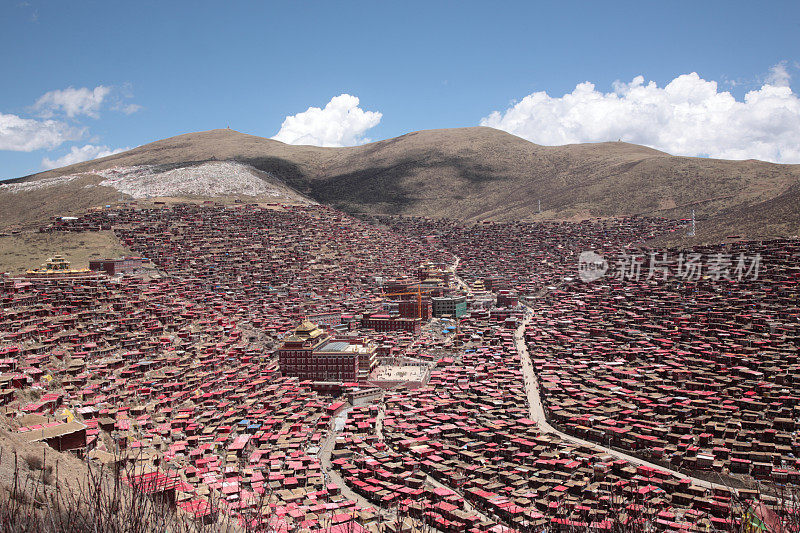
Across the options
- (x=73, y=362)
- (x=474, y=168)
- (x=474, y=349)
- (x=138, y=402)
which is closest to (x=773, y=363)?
(x=474, y=349)

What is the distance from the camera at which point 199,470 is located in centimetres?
2527

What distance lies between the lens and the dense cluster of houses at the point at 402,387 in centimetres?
2342

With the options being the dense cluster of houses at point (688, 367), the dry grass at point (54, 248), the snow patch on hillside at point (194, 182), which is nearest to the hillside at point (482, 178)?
the snow patch on hillside at point (194, 182)

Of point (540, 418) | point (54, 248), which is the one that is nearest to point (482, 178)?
point (54, 248)

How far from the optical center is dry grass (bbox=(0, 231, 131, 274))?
60.8 m

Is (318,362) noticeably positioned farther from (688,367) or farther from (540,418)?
(688,367)

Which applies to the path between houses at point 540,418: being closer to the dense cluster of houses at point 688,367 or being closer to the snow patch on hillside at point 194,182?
the dense cluster of houses at point 688,367

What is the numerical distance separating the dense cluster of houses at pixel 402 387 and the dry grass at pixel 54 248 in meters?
2.90

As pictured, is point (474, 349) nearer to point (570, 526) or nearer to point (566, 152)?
point (570, 526)

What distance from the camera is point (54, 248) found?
65.8 m

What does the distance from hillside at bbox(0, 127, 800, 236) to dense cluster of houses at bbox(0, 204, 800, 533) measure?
983 inches

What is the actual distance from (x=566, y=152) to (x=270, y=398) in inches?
4637

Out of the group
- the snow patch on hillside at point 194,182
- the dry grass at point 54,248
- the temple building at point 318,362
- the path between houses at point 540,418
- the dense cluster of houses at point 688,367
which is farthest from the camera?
the snow patch on hillside at point 194,182

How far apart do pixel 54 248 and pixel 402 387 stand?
43994 mm
